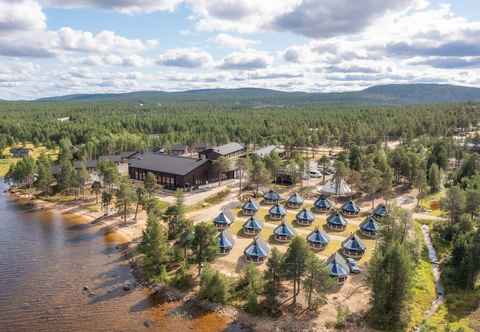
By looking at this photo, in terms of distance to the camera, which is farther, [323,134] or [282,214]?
[323,134]

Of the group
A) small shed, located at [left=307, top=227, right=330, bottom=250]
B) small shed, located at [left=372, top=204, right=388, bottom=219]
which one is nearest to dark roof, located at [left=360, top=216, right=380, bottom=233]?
small shed, located at [left=372, top=204, right=388, bottom=219]

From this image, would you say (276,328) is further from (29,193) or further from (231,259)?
(29,193)

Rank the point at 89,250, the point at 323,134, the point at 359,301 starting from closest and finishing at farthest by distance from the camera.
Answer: the point at 359,301, the point at 89,250, the point at 323,134

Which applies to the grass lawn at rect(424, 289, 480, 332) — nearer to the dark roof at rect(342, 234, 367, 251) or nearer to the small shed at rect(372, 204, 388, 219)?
the dark roof at rect(342, 234, 367, 251)

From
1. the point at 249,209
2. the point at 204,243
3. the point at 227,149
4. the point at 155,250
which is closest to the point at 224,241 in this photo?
the point at 204,243

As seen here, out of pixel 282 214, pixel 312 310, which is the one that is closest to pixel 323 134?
pixel 282 214

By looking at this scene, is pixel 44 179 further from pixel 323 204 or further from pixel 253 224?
pixel 323 204
